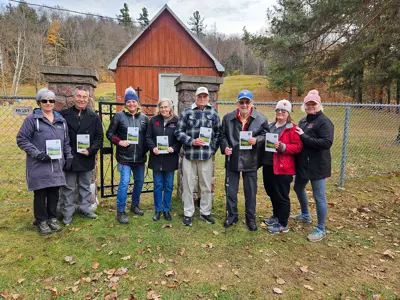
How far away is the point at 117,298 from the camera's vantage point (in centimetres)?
267

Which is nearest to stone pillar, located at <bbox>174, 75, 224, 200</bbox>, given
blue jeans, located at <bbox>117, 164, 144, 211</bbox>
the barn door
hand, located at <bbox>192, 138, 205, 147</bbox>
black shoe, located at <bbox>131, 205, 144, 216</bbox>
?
hand, located at <bbox>192, 138, 205, 147</bbox>

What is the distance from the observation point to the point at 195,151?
3.91m

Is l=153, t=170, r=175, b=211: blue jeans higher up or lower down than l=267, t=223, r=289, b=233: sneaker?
higher up

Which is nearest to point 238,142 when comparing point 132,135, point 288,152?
point 288,152

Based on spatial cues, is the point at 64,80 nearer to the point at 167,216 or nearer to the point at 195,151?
the point at 195,151

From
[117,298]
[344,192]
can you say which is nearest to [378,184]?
[344,192]

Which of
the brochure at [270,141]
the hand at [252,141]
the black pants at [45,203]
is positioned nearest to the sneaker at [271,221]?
the brochure at [270,141]

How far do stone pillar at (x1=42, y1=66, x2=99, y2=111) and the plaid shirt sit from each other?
159cm

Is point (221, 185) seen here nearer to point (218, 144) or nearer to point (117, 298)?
point (218, 144)

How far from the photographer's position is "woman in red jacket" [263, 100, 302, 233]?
369 centimetres

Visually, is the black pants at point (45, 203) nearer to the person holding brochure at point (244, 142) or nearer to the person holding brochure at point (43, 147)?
the person holding brochure at point (43, 147)

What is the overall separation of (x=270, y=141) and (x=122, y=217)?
244 cm

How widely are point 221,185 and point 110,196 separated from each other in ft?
7.89

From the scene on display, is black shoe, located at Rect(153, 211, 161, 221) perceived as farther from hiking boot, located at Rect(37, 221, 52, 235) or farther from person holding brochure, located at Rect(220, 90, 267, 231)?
hiking boot, located at Rect(37, 221, 52, 235)
